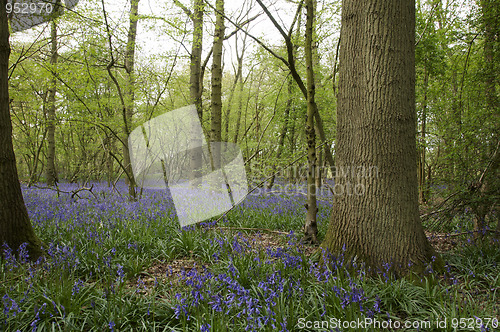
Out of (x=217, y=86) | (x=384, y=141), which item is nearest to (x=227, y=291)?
(x=384, y=141)

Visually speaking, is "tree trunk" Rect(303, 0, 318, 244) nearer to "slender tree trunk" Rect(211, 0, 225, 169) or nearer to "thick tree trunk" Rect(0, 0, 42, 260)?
"thick tree trunk" Rect(0, 0, 42, 260)

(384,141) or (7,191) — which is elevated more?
(384,141)

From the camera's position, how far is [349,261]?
2.63 meters

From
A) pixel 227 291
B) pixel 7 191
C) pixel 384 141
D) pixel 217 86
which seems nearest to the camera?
pixel 227 291

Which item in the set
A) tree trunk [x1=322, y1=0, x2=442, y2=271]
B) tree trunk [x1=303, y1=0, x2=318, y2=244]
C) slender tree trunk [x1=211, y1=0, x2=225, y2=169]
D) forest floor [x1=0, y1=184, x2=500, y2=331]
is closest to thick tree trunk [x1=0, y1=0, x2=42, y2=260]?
forest floor [x1=0, y1=184, x2=500, y2=331]

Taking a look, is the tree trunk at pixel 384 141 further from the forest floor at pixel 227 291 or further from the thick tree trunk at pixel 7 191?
the thick tree trunk at pixel 7 191

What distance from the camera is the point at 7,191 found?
3146 millimetres

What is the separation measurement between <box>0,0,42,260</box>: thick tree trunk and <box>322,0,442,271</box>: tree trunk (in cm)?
376

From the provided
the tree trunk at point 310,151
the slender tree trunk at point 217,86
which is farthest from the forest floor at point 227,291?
the slender tree trunk at point 217,86

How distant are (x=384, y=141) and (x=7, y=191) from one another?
4306 millimetres

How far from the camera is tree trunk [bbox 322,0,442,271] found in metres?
2.59

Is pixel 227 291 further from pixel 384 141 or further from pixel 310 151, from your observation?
pixel 310 151

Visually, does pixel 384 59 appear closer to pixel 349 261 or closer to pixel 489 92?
pixel 349 261

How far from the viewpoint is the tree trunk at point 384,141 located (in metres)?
2.59
